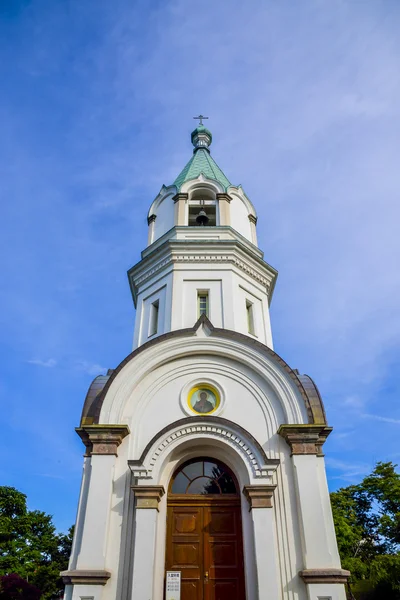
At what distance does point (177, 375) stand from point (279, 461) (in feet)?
11.4

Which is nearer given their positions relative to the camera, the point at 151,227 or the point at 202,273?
the point at 202,273

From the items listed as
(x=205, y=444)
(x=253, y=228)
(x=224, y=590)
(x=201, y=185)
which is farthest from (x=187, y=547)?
(x=201, y=185)

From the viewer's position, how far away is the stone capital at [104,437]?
1048cm

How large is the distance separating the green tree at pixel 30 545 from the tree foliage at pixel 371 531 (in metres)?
19.1

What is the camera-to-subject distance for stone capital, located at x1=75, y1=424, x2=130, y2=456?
10.5 metres

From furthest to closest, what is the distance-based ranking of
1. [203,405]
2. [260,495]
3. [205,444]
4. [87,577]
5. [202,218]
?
[202,218] < [203,405] < [205,444] < [260,495] < [87,577]

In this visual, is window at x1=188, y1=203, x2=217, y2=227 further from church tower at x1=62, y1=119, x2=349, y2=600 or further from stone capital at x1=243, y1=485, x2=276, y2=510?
stone capital at x1=243, y1=485, x2=276, y2=510

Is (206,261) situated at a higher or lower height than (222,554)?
higher

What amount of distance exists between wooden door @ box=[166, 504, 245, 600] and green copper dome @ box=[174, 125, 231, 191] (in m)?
11.5

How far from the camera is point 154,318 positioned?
14664 millimetres

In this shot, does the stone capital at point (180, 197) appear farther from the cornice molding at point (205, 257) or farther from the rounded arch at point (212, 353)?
the rounded arch at point (212, 353)

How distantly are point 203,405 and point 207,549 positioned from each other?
10.8ft

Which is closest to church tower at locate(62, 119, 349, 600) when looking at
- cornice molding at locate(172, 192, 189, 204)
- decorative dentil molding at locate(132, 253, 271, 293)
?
decorative dentil molding at locate(132, 253, 271, 293)

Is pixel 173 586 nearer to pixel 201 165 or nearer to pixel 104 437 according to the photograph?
pixel 104 437
